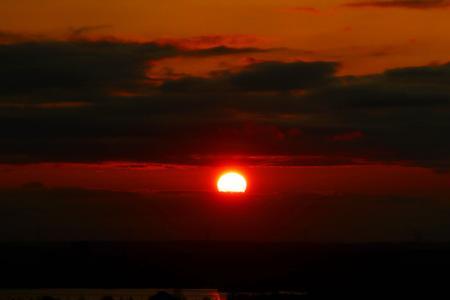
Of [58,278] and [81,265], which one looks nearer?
[58,278]

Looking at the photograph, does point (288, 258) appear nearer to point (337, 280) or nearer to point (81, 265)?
point (81, 265)


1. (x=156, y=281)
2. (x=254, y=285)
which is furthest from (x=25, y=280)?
(x=254, y=285)

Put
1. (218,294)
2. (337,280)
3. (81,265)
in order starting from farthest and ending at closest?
(81,265), (337,280), (218,294)

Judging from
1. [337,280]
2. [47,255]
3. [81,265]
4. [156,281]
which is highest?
[47,255]

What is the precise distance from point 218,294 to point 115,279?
3019cm

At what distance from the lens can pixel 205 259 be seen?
137250 mm

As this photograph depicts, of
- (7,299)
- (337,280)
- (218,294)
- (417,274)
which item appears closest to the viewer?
(7,299)

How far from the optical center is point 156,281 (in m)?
108

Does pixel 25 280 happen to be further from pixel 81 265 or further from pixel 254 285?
pixel 254 285

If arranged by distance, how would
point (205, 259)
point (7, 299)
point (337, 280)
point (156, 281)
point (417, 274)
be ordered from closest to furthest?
point (7, 299)
point (337, 280)
point (417, 274)
point (156, 281)
point (205, 259)

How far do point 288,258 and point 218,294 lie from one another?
170 ft

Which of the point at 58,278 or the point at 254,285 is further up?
the point at 58,278

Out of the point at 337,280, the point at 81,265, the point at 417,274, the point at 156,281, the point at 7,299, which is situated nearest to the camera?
the point at 7,299

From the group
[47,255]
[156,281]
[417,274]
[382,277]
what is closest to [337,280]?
[382,277]
